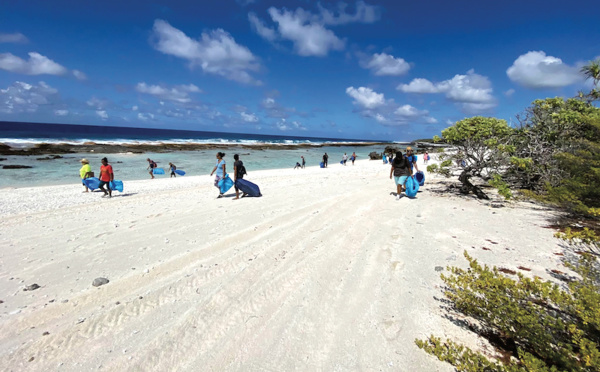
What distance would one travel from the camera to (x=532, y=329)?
2.08 metres

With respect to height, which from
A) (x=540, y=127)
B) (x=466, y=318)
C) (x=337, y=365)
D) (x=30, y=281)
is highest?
(x=540, y=127)

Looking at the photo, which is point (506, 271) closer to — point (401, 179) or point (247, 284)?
point (247, 284)

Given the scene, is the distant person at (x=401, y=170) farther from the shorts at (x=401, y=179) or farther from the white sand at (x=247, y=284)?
the white sand at (x=247, y=284)

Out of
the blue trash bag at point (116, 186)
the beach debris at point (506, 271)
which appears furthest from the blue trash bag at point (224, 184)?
the beach debris at point (506, 271)

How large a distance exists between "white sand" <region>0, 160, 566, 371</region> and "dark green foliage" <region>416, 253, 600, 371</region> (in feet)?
0.90

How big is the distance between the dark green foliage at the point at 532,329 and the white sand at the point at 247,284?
0.90 feet

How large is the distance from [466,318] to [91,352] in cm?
366

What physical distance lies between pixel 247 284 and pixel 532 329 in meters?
2.93

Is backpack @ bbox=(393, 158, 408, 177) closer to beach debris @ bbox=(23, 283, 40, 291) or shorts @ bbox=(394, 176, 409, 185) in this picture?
shorts @ bbox=(394, 176, 409, 185)

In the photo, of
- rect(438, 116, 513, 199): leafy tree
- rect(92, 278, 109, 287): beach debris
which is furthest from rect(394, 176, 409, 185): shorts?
rect(92, 278, 109, 287): beach debris

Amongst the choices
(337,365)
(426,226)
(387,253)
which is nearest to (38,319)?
(337,365)

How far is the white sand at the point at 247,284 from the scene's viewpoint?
253cm

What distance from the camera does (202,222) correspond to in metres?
6.52

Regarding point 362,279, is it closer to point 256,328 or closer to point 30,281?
point 256,328
